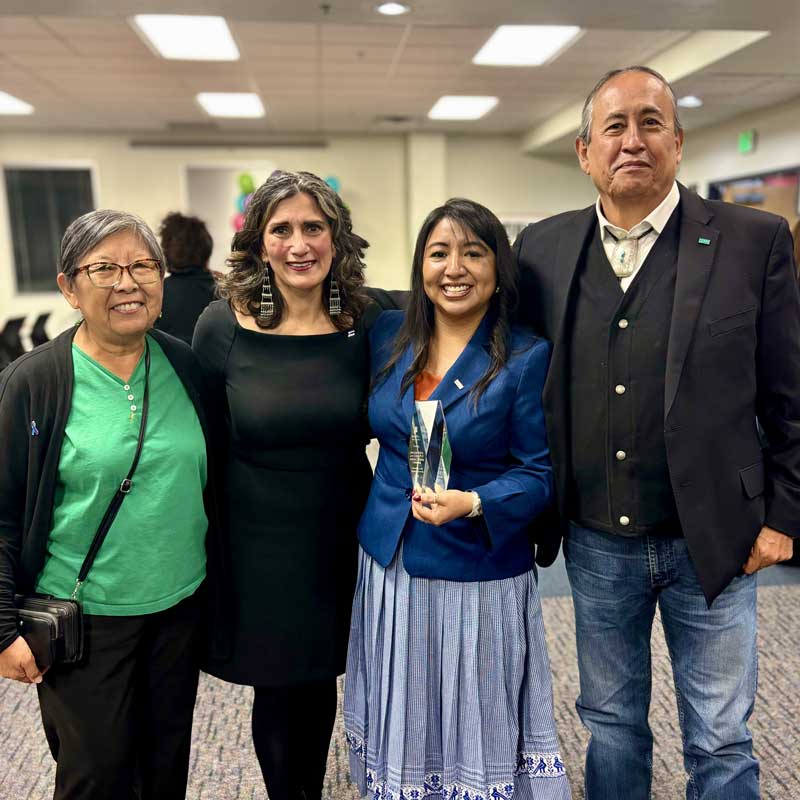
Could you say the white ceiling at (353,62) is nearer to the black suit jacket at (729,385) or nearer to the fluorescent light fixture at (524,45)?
the fluorescent light fixture at (524,45)

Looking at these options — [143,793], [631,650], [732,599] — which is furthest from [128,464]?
Result: [732,599]

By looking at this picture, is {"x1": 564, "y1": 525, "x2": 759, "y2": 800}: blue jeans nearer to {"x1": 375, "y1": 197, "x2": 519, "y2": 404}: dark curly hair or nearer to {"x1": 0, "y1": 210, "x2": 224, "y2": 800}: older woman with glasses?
{"x1": 375, "y1": 197, "x2": 519, "y2": 404}: dark curly hair

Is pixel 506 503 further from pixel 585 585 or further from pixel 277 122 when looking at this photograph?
pixel 277 122

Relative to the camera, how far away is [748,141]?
795 centimetres

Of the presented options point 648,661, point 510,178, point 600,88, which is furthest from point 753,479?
point 510,178

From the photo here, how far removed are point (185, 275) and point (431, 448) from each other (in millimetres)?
2510

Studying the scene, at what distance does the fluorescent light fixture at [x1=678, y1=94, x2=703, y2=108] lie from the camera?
7113 mm

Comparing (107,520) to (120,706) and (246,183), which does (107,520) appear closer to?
(120,706)

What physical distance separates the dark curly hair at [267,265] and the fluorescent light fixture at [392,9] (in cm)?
325

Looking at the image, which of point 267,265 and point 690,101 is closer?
point 267,265

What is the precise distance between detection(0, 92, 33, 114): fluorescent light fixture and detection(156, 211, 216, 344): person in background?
5.28 m

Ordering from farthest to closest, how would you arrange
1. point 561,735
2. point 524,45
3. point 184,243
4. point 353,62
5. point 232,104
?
point 232,104
point 353,62
point 524,45
point 184,243
point 561,735

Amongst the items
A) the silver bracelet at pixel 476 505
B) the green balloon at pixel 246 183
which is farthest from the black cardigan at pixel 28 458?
the green balloon at pixel 246 183

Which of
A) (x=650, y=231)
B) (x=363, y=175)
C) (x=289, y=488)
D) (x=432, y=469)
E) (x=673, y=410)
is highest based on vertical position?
(x=363, y=175)
